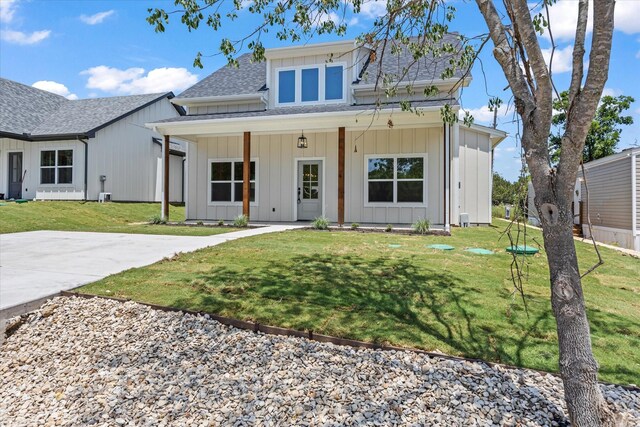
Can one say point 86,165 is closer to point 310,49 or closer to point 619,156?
point 310,49

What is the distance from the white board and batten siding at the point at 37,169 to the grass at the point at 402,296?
1314 centimetres

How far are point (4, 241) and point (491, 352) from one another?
951 centimetres

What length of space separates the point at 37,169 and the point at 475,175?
18.7m

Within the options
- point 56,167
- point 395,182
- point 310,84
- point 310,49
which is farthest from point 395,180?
point 56,167

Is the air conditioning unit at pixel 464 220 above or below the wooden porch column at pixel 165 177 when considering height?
below

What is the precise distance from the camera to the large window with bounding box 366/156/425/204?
11789mm

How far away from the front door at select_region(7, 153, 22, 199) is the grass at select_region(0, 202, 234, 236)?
4.34m

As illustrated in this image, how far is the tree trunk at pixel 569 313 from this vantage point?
218 cm

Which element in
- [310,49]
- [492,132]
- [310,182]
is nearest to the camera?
[310,49]

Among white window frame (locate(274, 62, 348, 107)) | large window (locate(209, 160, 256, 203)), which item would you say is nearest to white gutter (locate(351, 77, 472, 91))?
white window frame (locate(274, 62, 348, 107))

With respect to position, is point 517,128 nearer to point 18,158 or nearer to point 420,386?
point 420,386

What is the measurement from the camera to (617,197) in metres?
12.8

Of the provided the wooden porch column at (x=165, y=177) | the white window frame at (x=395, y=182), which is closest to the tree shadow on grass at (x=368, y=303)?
the white window frame at (x=395, y=182)

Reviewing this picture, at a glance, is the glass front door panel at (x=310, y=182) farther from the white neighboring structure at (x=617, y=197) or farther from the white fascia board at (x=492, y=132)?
the white neighboring structure at (x=617, y=197)
